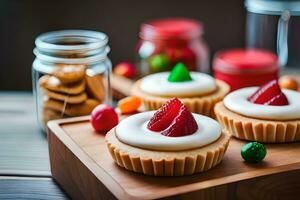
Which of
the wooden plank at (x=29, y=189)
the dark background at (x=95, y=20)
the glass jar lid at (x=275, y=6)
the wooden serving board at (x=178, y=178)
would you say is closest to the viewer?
the wooden serving board at (x=178, y=178)

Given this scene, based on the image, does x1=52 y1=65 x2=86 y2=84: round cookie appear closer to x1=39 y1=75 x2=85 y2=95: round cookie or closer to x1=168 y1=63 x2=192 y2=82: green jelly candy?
x1=39 y1=75 x2=85 y2=95: round cookie

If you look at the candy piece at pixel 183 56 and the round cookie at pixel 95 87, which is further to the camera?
the candy piece at pixel 183 56

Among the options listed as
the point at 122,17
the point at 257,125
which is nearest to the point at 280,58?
the point at 122,17

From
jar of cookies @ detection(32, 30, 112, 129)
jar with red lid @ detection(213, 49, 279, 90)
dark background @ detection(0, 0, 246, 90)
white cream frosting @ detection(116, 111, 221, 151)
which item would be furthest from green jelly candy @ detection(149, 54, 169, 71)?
white cream frosting @ detection(116, 111, 221, 151)

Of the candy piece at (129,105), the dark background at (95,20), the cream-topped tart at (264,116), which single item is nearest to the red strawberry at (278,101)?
the cream-topped tart at (264,116)

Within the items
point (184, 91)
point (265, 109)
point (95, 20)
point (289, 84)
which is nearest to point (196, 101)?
point (184, 91)

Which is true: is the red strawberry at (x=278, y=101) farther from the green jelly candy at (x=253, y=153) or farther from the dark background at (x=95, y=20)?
the dark background at (x=95, y=20)

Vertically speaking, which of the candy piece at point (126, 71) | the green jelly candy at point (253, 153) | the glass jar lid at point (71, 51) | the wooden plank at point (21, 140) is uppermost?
the glass jar lid at point (71, 51)

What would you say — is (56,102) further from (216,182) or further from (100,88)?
→ (216,182)

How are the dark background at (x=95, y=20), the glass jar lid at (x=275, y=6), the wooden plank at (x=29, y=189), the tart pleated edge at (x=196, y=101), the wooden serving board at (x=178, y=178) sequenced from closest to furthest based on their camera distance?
the wooden serving board at (x=178, y=178), the wooden plank at (x=29, y=189), the tart pleated edge at (x=196, y=101), the glass jar lid at (x=275, y=6), the dark background at (x=95, y=20)
